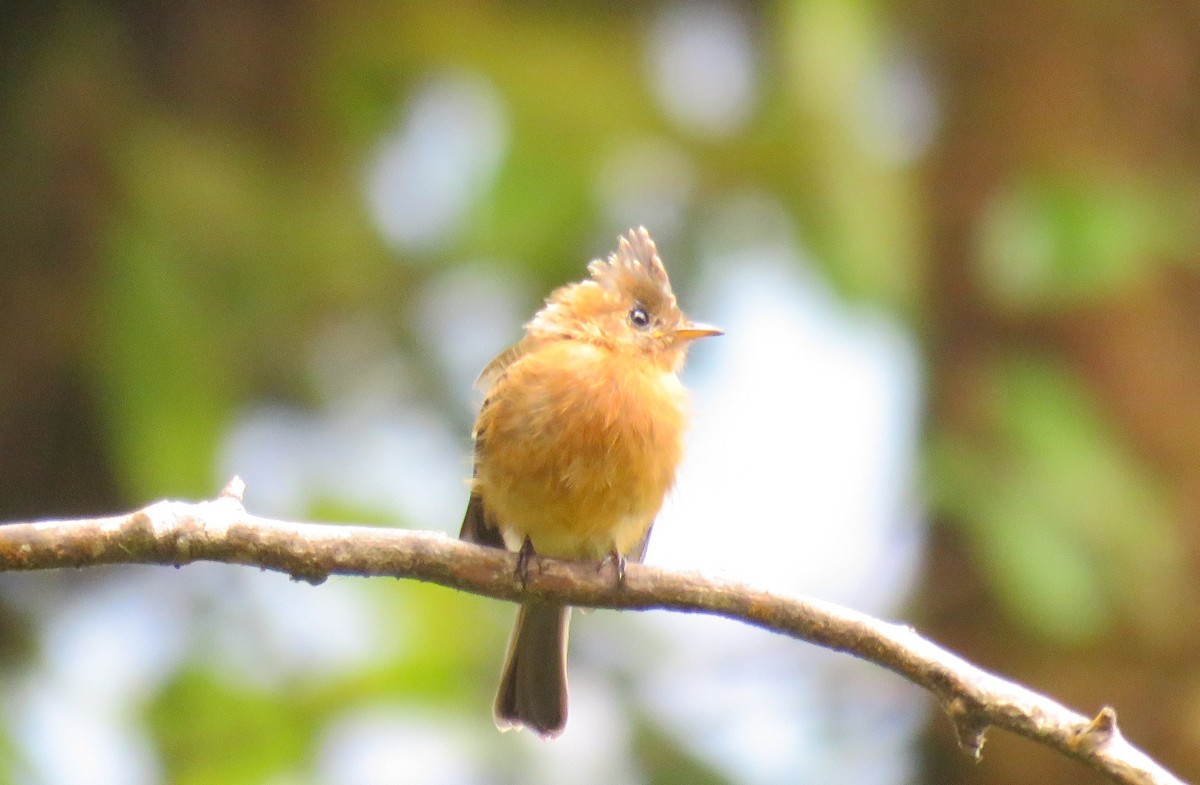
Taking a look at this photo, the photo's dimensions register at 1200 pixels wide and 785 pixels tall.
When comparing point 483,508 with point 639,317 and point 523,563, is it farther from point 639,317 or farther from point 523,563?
point 523,563

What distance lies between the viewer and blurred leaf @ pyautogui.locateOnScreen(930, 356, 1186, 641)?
5461mm

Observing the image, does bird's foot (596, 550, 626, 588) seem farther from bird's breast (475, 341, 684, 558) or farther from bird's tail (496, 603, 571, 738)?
bird's tail (496, 603, 571, 738)

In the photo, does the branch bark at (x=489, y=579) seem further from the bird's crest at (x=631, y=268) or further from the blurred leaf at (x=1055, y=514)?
the blurred leaf at (x=1055, y=514)

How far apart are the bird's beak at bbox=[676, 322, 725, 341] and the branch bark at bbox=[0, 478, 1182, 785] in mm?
1564

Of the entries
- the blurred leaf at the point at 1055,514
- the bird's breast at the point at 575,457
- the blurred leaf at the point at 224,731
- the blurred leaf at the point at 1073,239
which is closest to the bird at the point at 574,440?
the bird's breast at the point at 575,457

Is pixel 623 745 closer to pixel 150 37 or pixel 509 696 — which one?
pixel 509 696

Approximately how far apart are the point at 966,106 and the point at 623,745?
3.21 m

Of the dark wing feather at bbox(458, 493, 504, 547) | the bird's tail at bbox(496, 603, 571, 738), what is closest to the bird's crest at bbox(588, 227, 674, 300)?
the dark wing feather at bbox(458, 493, 504, 547)

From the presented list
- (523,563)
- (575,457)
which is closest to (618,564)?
(523,563)

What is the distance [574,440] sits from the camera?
436 cm

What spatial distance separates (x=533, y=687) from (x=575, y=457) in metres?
0.97

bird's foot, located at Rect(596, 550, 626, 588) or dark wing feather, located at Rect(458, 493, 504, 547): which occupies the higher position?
dark wing feather, located at Rect(458, 493, 504, 547)

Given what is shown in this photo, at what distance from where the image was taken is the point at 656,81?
20.3ft

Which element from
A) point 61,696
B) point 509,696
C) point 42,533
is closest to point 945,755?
point 509,696
